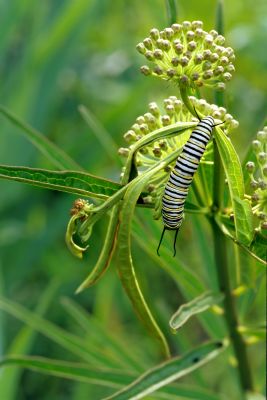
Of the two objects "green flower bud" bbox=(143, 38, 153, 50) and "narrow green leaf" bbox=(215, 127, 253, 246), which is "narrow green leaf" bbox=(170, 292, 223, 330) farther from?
"green flower bud" bbox=(143, 38, 153, 50)

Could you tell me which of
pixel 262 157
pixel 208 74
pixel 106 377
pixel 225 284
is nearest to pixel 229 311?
pixel 225 284

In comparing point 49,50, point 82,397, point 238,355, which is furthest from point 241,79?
point 238,355

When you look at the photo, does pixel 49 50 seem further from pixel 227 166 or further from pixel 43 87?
pixel 227 166

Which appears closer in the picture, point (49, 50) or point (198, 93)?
point (198, 93)

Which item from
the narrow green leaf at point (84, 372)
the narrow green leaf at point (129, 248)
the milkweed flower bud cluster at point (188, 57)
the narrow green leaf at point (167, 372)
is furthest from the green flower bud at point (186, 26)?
the narrow green leaf at point (84, 372)

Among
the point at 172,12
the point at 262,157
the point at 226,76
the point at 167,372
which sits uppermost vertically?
the point at 172,12

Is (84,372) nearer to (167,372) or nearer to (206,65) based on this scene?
(167,372)
